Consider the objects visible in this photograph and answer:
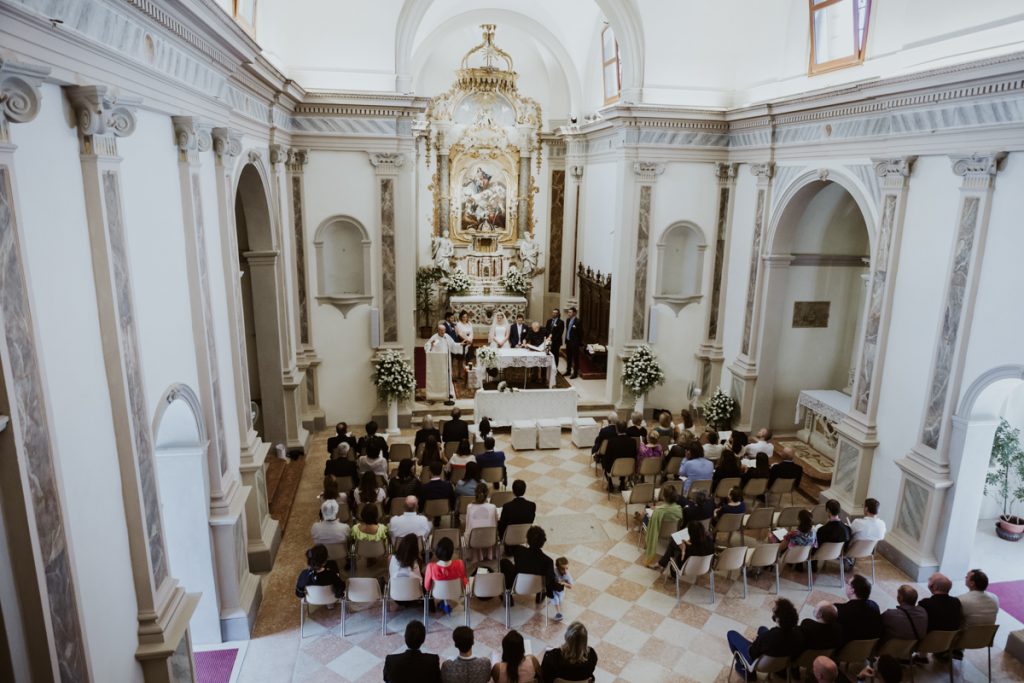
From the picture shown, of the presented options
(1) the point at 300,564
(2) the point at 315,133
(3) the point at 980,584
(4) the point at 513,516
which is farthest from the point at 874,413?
(2) the point at 315,133

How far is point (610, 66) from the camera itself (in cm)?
1509

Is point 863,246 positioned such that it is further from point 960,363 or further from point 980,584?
point 980,584

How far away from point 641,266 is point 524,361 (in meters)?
3.14

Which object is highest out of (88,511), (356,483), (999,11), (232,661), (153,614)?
(999,11)

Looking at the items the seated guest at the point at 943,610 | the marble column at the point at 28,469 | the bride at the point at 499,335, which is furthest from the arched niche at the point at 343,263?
the seated guest at the point at 943,610

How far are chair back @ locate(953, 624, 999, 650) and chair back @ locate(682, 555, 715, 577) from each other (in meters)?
2.44

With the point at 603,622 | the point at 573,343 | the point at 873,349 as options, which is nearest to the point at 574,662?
the point at 603,622

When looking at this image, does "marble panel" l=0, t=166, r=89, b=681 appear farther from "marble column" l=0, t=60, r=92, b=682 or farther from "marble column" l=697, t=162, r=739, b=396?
"marble column" l=697, t=162, r=739, b=396

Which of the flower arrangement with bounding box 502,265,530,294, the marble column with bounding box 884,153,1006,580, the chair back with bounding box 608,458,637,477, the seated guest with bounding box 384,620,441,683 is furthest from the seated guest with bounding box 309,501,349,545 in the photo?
the flower arrangement with bounding box 502,265,530,294

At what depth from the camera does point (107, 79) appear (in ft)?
14.6

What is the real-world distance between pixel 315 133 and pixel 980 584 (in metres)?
11.5

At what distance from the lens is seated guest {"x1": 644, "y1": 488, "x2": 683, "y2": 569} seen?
837 cm

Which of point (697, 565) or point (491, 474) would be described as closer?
point (697, 565)

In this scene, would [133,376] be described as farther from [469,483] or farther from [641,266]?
[641,266]
